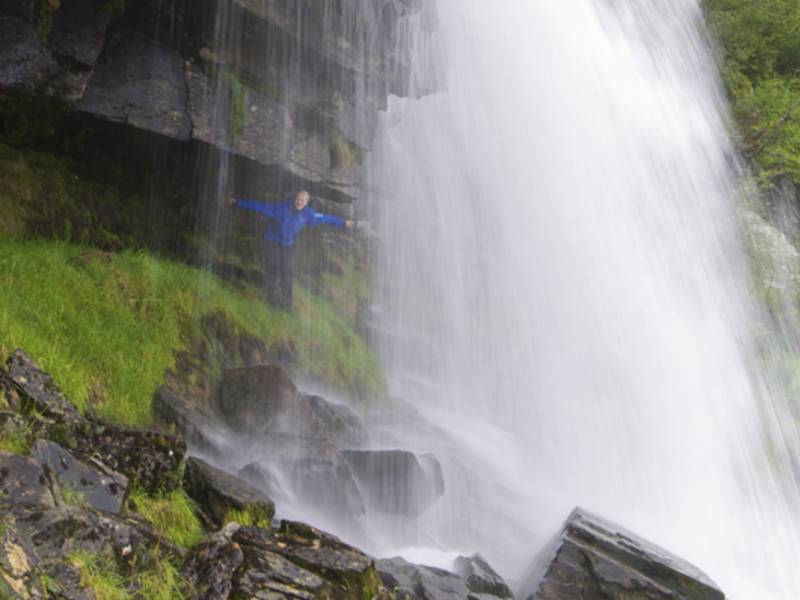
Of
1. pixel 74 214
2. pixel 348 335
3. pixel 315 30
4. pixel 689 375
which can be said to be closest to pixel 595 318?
pixel 689 375

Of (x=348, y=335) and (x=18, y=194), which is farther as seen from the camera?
(x=348, y=335)

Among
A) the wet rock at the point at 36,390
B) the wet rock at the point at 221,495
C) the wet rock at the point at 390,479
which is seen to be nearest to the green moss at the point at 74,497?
the wet rock at the point at 36,390

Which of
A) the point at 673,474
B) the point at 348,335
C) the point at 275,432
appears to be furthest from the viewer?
the point at 673,474

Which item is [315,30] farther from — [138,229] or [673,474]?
[673,474]

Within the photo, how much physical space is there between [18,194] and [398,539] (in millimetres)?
6535

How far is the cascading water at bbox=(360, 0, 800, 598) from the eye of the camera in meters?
16.9

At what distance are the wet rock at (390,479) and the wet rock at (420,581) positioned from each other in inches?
84.1

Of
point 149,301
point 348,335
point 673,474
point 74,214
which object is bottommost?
point 673,474

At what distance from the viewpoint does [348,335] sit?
13.9 m

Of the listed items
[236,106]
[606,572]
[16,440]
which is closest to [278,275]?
[236,106]

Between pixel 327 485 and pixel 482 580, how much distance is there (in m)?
2.26

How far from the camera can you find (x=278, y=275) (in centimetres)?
1203

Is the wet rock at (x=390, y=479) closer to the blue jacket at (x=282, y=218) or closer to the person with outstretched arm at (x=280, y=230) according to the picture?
the person with outstretched arm at (x=280, y=230)

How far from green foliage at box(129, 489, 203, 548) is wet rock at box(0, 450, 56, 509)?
3.52 ft
